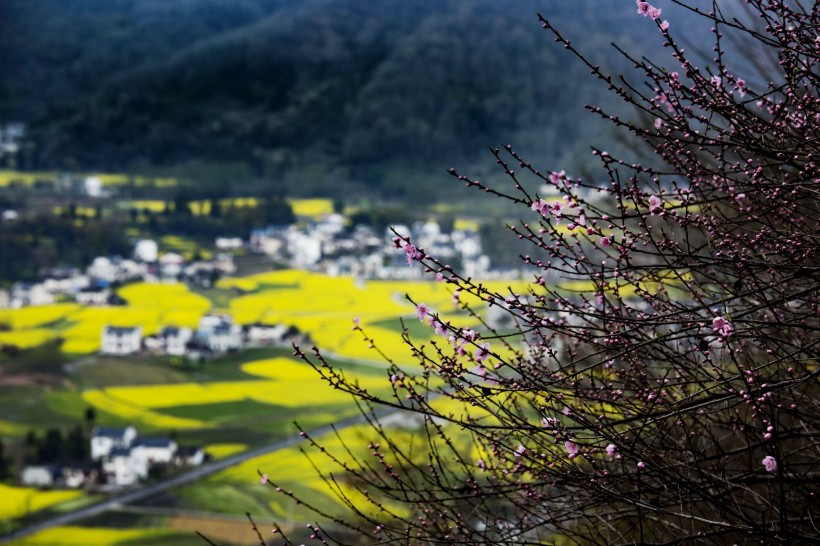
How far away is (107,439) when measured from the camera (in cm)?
2883

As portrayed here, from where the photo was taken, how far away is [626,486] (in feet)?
11.5

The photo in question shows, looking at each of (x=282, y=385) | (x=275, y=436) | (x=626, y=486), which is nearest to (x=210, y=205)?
(x=282, y=385)

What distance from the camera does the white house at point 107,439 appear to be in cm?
2820

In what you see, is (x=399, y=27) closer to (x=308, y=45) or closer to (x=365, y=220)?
(x=308, y=45)

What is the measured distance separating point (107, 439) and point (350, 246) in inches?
809

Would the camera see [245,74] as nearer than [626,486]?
No

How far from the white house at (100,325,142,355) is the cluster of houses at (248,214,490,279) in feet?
35.2

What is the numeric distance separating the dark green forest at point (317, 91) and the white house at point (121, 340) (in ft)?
65.6

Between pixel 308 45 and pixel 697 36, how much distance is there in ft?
107

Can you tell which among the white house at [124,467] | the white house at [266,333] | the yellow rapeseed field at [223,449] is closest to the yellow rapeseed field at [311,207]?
the white house at [266,333]

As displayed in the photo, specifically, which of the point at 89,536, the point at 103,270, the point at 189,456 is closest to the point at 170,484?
the point at 189,456

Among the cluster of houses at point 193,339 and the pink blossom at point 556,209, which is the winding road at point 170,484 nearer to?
the cluster of houses at point 193,339

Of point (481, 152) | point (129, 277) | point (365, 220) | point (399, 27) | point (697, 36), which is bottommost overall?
point (129, 277)

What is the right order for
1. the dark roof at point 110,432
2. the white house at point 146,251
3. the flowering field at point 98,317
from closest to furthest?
the dark roof at point 110,432
the flowering field at point 98,317
the white house at point 146,251
